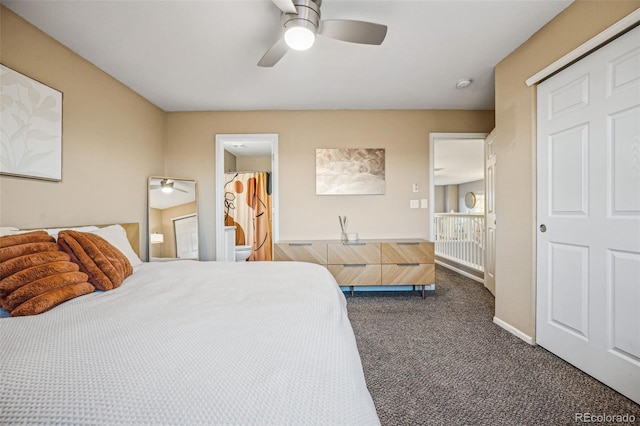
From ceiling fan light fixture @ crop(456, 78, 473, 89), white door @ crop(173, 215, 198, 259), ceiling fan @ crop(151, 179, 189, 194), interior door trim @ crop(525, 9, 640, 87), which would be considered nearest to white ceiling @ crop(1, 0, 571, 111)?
ceiling fan light fixture @ crop(456, 78, 473, 89)

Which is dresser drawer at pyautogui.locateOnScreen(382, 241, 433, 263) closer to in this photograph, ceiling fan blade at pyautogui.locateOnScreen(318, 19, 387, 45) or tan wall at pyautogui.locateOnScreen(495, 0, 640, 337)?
tan wall at pyautogui.locateOnScreen(495, 0, 640, 337)

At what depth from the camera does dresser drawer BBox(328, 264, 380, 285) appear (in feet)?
9.98

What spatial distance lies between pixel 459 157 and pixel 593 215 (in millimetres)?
4940

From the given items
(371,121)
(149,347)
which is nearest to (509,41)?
(371,121)

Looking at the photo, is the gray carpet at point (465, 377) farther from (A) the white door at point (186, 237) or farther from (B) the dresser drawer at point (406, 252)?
(A) the white door at point (186, 237)

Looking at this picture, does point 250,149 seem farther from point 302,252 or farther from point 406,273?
point 406,273

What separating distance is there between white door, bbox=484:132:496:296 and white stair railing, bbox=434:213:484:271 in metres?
0.49

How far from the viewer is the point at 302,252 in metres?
3.09

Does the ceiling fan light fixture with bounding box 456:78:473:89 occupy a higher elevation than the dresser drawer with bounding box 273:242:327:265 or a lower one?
higher

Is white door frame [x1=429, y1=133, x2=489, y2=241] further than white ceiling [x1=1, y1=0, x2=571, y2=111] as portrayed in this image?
Yes

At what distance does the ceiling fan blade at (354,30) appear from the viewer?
1.52 m

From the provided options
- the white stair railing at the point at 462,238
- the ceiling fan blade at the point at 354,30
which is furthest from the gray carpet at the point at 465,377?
the ceiling fan blade at the point at 354,30

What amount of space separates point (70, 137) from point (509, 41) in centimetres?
354

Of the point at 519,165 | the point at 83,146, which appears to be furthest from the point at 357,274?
the point at 83,146
